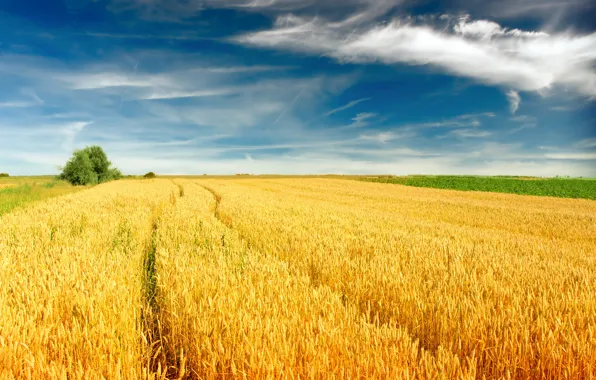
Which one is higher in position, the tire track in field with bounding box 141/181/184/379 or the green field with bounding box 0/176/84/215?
the green field with bounding box 0/176/84/215

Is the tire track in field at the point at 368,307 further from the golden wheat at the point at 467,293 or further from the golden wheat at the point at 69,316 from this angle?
the golden wheat at the point at 69,316

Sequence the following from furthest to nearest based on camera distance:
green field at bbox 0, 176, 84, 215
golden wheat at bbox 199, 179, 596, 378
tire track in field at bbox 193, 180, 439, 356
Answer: green field at bbox 0, 176, 84, 215, tire track in field at bbox 193, 180, 439, 356, golden wheat at bbox 199, 179, 596, 378

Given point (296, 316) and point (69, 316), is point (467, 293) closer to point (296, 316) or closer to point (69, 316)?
point (296, 316)

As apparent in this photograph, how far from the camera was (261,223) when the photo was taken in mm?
9633

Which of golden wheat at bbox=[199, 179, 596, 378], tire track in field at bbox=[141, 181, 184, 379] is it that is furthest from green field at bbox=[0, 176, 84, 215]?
golden wheat at bbox=[199, 179, 596, 378]

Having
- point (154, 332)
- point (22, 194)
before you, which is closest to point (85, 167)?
point (22, 194)

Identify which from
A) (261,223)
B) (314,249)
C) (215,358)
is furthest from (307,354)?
(261,223)

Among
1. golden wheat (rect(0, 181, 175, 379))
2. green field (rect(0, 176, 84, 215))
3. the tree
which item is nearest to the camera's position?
golden wheat (rect(0, 181, 175, 379))

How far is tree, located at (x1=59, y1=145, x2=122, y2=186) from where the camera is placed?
228 feet

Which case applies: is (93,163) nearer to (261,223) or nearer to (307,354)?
(261,223)

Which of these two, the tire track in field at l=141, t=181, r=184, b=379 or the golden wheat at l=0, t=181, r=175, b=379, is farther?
the tire track in field at l=141, t=181, r=184, b=379

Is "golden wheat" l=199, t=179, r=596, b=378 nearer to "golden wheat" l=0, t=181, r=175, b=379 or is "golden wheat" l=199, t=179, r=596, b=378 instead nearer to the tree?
"golden wheat" l=0, t=181, r=175, b=379

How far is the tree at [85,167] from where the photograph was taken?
2741 inches

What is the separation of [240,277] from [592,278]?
211 inches
